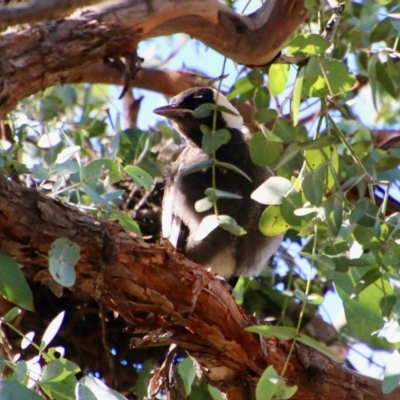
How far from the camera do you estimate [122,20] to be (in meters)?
2.85

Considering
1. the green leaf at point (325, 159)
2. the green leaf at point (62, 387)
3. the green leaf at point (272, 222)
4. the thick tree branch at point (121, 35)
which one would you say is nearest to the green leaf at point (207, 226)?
the green leaf at point (272, 222)

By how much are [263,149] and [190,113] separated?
151cm

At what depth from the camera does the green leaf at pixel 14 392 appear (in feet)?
5.67

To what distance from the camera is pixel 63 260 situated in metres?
1.95

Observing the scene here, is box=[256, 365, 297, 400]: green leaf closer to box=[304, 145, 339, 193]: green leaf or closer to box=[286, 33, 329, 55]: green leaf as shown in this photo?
box=[304, 145, 339, 193]: green leaf

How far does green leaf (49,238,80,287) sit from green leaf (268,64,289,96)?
1.12m

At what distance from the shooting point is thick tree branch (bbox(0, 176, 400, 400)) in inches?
79.2

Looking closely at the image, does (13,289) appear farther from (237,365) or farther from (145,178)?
(237,365)

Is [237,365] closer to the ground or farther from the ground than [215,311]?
closer to the ground

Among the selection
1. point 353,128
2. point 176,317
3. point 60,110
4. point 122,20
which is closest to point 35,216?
point 176,317

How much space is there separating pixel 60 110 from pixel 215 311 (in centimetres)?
165

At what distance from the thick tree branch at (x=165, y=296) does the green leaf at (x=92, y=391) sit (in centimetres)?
36

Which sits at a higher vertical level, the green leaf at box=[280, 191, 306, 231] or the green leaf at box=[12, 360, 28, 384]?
the green leaf at box=[280, 191, 306, 231]

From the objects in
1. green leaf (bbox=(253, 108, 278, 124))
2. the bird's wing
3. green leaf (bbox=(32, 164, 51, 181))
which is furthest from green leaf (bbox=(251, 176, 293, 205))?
the bird's wing
